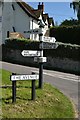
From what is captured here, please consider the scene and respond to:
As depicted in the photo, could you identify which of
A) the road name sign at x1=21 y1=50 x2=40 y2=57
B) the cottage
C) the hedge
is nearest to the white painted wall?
the cottage

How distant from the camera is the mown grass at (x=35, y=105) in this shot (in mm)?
9184

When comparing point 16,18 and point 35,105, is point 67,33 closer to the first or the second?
point 16,18

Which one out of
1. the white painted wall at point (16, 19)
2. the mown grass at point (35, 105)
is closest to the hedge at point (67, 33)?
the white painted wall at point (16, 19)

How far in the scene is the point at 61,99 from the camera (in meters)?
11.7

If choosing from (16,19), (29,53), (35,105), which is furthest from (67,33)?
(35,105)

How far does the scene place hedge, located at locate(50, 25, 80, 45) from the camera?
133 feet

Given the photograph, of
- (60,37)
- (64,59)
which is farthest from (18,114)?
(60,37)

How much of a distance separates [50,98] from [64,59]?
62.1 feet

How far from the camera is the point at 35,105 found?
32.9 ft

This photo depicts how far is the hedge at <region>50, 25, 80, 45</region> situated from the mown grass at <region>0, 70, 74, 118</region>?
29.1m

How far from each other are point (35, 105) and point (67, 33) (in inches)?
1284

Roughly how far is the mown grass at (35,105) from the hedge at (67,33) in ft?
95.5

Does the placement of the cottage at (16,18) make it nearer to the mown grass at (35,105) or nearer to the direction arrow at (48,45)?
the direction arrow at (48,45)

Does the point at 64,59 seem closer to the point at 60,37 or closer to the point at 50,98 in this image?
the point at 60,37
